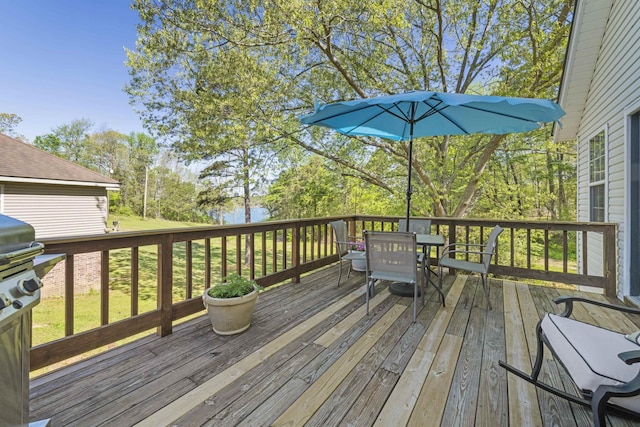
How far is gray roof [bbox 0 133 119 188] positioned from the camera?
6641mm

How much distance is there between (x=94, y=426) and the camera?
144 centimetres

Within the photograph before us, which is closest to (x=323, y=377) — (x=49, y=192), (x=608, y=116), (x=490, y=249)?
(x=490, y=249)

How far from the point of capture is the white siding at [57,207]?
6894 mm

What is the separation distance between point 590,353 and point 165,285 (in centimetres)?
293

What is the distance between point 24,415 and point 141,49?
8.21 metres

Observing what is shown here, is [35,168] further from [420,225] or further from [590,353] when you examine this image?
[590,353]

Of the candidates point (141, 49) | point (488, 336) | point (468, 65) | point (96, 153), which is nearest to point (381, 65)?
point (468, 65)

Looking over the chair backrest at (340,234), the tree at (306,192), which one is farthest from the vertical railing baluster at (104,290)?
the tree at (306,192)

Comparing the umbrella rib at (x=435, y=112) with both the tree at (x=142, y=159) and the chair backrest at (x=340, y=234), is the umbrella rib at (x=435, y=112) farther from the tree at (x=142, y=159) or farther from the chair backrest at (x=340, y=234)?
the tree at (x=142, y=159)

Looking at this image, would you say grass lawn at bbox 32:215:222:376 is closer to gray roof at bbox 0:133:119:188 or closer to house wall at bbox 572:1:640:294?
gray roof at bbox 0:133:119:188

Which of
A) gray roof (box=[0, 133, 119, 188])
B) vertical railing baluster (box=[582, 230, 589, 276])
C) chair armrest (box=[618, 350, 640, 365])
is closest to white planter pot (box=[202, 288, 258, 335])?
chair armrest (box=[618, 350, 640, 365])

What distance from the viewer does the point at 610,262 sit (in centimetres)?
362

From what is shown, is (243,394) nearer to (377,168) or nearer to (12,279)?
(12,279)

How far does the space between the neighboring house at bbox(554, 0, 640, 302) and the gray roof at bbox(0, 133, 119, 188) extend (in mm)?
11195
